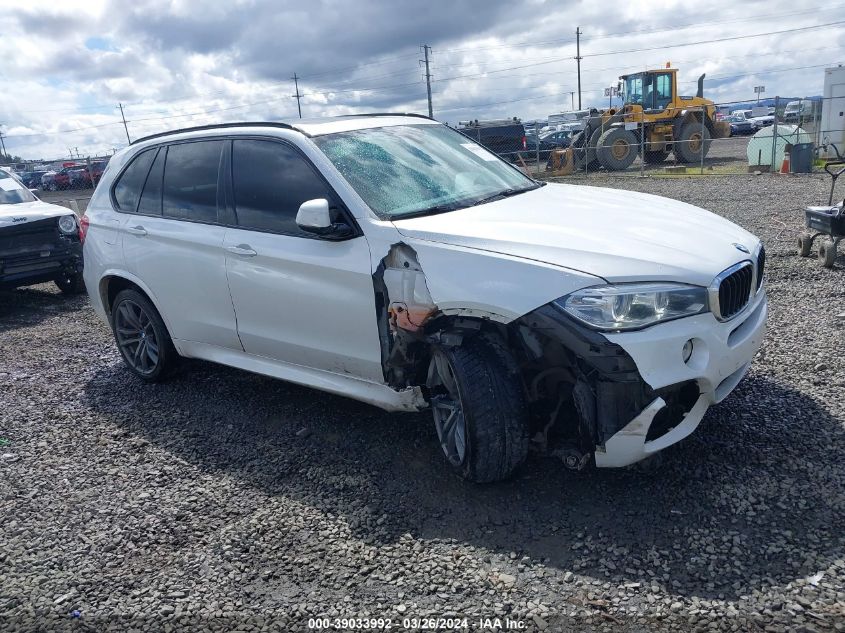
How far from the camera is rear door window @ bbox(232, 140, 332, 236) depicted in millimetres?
3932

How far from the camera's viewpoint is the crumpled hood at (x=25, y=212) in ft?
27.8

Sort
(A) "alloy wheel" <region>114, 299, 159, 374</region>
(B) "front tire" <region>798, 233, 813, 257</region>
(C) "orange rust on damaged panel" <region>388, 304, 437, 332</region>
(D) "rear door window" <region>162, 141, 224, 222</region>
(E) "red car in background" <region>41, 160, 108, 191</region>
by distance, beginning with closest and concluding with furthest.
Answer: (C) "orange rust on damaged panel" <region>388, 304, 437, 332</region>, (D) "rear door window" <region>162, 141, 224, 222</region>, (A) "alloy wheel" <region>114, 299, 159, 374</region>, (B) "front tire" <region>798, 233, 813, 257</region>, (E) "red car in background" <region>41, 160, 108, 191</region>

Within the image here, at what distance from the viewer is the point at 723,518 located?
9.96 feet

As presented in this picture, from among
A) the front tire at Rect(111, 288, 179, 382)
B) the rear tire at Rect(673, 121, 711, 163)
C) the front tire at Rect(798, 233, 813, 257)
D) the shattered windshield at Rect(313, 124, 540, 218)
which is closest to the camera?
the shattered windshield at Rect(313, 124, 540, 218)

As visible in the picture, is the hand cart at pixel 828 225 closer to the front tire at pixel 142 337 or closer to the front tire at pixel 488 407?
the front tire at pixel 488 407

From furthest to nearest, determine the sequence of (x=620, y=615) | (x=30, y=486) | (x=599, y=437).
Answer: (x=30, y=486) → (x=599, y=437) → (x=620, y=615)

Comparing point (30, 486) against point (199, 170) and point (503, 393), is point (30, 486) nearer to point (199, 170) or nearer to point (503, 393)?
point (199, 170)

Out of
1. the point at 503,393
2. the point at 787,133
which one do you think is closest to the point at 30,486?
the point at 503,393

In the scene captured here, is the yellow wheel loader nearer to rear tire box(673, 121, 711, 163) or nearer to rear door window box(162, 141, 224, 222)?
rear tire box(673, 121, 711, 163)

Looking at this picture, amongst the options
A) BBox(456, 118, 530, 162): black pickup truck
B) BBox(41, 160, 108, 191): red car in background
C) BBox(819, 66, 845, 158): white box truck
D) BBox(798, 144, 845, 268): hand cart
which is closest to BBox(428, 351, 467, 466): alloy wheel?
BBox(798, 144, 845, 268): hand cart

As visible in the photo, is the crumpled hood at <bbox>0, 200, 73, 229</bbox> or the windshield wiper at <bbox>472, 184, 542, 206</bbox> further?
the crumpled hood at <bbox>0, 200, 73, 229</bbox>

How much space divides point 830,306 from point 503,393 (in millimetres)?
4095

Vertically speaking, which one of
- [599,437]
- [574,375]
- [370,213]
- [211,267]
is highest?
[370,213]

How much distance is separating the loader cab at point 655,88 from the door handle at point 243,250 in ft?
70.3
